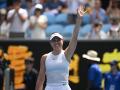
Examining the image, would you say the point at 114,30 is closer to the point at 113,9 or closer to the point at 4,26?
the point at 113,9

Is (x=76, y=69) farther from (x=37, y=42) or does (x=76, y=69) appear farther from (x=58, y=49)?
(x=58, y=49)

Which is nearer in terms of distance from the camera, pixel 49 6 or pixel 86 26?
pixel 86 26

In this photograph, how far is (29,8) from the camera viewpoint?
14.7m

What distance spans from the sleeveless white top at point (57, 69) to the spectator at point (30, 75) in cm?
467

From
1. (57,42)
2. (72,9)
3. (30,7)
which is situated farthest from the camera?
(72,9)

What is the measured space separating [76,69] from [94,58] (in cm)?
112

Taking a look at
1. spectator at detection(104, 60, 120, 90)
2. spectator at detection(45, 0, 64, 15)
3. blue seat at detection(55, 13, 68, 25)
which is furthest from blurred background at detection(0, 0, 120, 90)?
spectator at detection(45, 0, 64, 15)

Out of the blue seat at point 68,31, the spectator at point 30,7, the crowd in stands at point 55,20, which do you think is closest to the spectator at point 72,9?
the crowd in stands at point 55,20

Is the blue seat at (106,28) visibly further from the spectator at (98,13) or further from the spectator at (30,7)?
the spectator at (30,7)

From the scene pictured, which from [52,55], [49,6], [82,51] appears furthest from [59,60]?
[49,6]

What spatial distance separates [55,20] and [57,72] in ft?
25.9

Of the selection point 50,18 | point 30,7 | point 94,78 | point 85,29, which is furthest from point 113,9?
point 94,78

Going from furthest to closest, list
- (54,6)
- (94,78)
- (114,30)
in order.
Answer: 1. (54,6)
2. (114,30)
3. (94,78)

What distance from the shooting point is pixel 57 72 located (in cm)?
730
